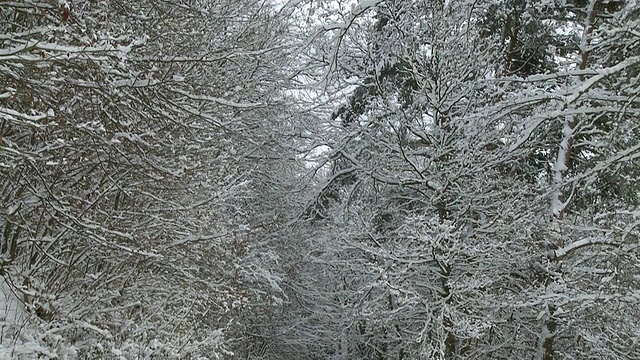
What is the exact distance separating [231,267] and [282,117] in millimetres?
4480

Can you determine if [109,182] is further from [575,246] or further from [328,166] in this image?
[328,166]

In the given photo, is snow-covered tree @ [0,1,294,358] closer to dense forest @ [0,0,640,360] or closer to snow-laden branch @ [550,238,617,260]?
dense forest @ [0,0,640,360]

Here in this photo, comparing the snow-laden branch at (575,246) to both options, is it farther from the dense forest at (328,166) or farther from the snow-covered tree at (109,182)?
the snow-covered tree at (109,182)

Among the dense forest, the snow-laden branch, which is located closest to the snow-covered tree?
the dense forest

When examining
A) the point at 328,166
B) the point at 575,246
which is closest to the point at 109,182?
the point at 575,246

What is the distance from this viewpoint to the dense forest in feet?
17.9

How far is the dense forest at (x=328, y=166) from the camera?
546cm

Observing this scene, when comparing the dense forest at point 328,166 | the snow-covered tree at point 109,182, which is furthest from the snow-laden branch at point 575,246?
the snow-covered tree at point 109,182

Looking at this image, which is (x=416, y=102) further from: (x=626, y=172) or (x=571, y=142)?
(x=626, y=172)

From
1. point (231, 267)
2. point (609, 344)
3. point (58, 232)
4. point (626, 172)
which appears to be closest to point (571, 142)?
point (626, 172)

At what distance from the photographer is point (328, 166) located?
41.2ft

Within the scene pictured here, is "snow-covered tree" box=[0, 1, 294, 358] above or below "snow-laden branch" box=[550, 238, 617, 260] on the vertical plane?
below

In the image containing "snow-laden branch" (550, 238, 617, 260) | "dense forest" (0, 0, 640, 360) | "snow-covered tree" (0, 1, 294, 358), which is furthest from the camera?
"snow-laden branch" (550, 238, 617, 260)

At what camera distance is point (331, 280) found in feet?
49.6
